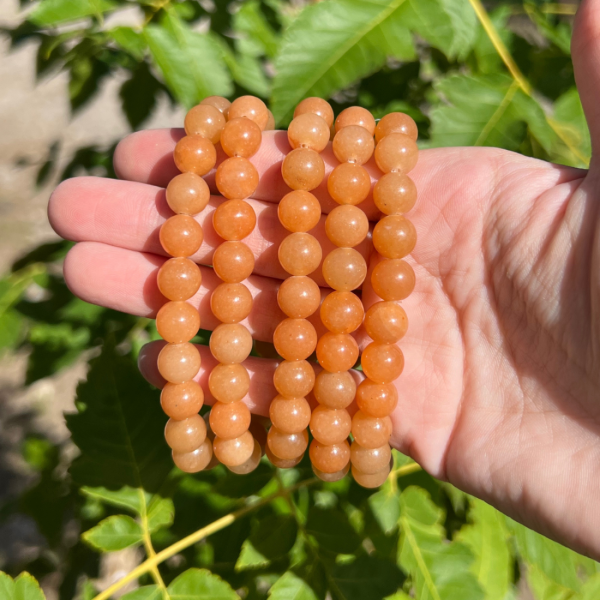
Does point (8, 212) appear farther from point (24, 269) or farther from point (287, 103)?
point (287, 103)

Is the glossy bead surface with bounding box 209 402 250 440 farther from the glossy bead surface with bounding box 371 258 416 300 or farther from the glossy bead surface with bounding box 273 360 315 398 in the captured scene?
the glossy bead surface with bounding box 371 258 416 300

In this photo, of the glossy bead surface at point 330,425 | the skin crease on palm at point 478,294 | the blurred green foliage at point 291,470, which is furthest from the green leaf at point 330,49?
the glossy bead surface at point 330,425

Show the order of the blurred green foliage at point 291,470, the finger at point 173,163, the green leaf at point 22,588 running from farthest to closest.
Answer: the finger at point 173,163, the blurred green foliage at point 291,470, the green leaf at point 22,588

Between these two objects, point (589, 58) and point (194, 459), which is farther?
point (194, 459)

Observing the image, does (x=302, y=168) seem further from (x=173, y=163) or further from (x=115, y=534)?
(x=115, y=534)

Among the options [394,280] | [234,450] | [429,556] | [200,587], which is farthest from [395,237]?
[200,587]

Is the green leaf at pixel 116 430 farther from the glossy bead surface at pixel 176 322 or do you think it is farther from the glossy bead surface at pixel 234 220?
the glossy bead surface at pixel 234 220
